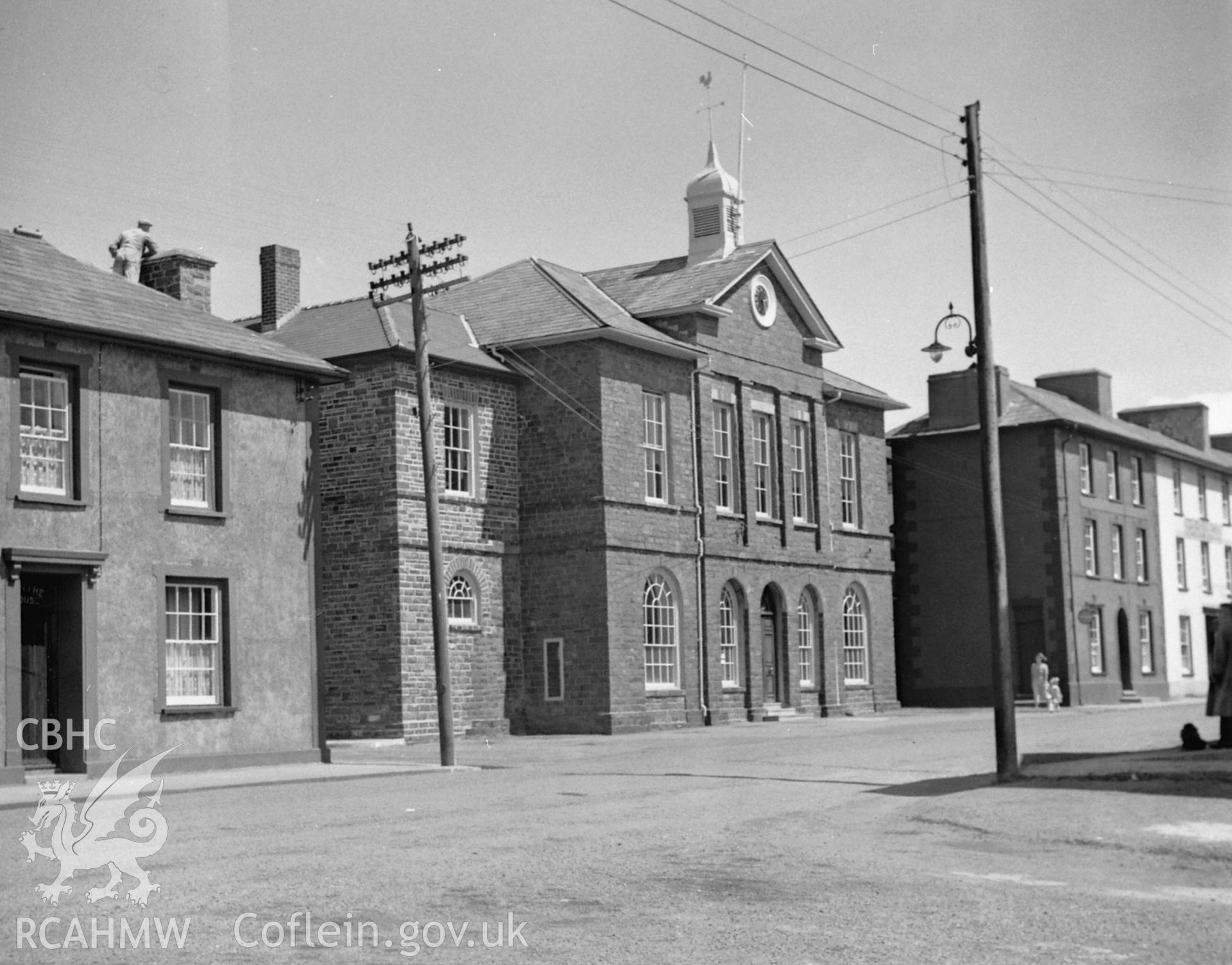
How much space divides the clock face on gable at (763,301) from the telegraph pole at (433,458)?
14.9m

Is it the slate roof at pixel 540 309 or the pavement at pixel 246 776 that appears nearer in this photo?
the pavement at pixel 246 776

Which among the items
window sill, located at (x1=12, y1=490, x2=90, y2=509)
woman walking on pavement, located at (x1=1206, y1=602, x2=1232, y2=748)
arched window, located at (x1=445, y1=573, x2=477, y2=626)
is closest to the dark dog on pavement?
woman walking on pavement, located at (x1=1206, y1=602, x2=1232, y2=748)

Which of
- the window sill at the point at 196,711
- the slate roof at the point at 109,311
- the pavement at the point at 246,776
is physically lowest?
the pavement at the point at 246,776

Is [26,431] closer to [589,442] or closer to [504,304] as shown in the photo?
[589,442]

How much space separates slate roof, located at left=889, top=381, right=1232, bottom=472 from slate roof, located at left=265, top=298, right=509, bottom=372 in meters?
19.5

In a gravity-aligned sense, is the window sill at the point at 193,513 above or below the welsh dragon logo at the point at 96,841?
above

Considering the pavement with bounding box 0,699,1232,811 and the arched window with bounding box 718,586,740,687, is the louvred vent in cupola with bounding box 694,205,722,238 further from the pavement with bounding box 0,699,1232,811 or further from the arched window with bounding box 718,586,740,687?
the pavement with bounding box 0,699,1232,811

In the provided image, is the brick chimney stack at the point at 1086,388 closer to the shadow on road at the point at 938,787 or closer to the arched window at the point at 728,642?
the arched window at the point at 728,642

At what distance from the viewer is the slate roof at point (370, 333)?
3228 centimetres

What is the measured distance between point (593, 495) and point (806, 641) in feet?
31.1

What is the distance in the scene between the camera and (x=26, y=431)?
2270 centimetres

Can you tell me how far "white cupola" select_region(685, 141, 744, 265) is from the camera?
4075 cm

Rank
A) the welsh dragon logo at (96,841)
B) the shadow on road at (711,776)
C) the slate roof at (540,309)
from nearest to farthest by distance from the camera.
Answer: the welsh dragon logo at (96,841), the shadow on road at (711,776), the slate roof at (540,309)

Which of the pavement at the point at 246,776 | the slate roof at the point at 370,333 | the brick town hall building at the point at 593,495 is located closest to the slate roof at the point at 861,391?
the brick town hall building at the point at 593,495
